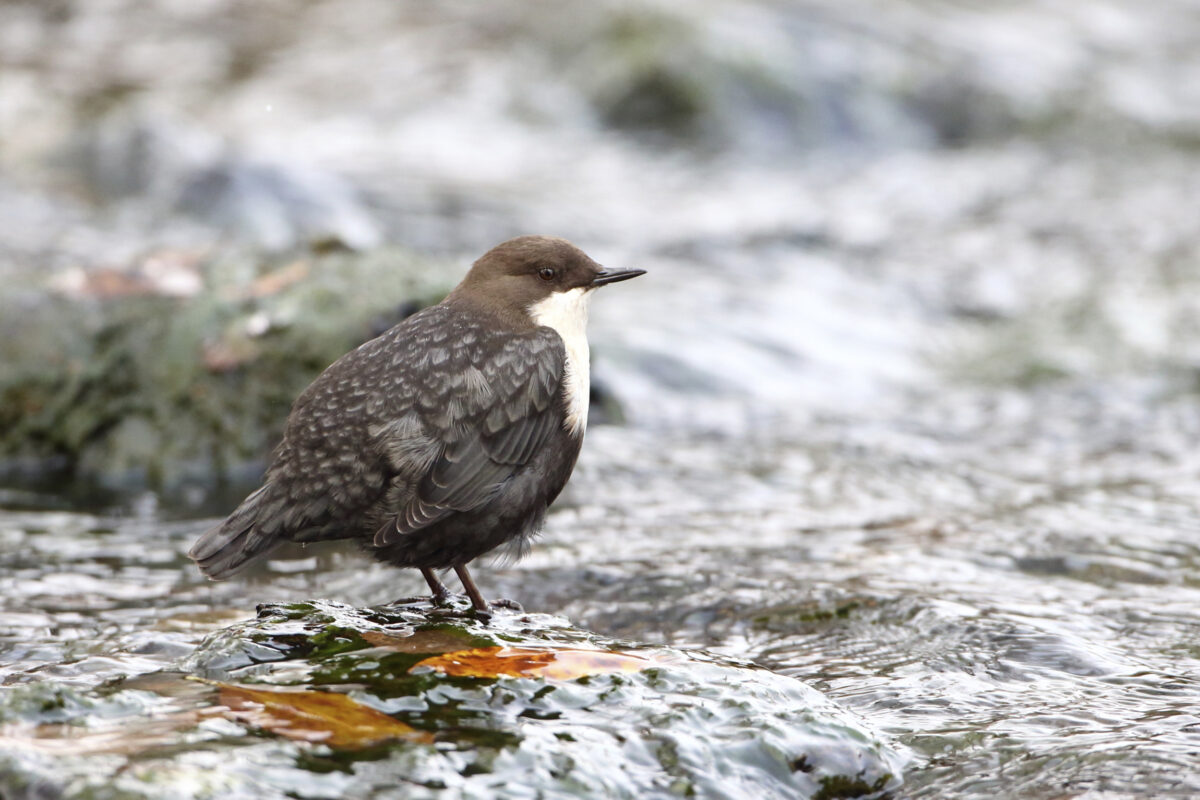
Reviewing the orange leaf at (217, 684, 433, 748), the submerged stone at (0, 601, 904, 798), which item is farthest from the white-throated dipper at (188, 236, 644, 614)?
the orange leaf at (217, 684, 433, 748)

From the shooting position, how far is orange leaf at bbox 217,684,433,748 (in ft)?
8.82

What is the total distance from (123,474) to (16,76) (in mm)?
8644

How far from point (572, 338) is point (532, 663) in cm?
133

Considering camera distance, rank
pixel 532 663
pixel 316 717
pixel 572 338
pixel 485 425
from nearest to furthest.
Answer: pixel 316 717
pixel 532 663
pixel 485 425
pixel 572 338

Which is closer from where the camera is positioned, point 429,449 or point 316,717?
point 316,717

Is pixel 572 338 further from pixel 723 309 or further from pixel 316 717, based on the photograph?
pixel 723 309

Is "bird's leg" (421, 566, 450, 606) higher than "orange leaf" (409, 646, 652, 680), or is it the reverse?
"orange leaf" (409, 646, 652, 680)

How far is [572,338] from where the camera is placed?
4.22 m

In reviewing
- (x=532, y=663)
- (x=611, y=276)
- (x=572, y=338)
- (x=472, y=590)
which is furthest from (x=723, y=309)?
(x=532, y=663)

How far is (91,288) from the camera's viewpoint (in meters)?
6.46

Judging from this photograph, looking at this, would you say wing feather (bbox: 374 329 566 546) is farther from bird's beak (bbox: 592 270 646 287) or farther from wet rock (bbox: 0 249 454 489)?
wet rock (bbox: 0 249 454 489)

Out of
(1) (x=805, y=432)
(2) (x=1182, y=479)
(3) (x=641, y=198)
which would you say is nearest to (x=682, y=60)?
(3) (x=641, y=198)

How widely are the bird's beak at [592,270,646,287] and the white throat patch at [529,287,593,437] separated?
39mm

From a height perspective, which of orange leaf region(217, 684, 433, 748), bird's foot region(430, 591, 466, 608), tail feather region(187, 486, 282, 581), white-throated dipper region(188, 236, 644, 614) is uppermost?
white-throated dipper region(188, 236, 644, 614)
